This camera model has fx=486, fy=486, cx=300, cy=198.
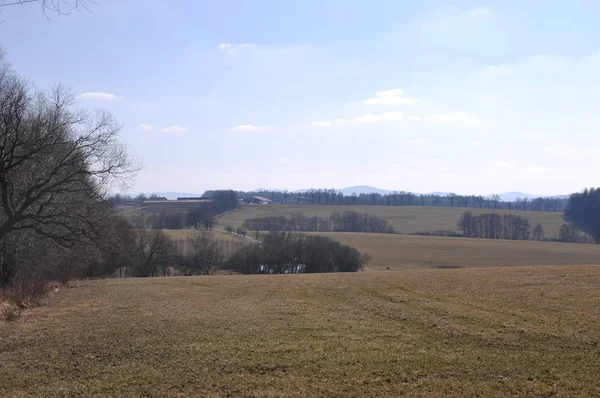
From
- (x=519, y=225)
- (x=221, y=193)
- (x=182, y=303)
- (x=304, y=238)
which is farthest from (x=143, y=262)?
(x=221, y=193)

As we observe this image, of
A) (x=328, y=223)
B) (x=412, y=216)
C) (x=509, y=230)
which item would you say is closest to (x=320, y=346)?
(x=509, y=230)

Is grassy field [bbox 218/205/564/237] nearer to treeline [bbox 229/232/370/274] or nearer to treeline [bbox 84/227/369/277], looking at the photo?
treeline [bbox 84/227/369/277]

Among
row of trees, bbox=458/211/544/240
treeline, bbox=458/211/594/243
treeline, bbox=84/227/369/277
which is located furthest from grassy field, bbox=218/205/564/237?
Result: treeline, bbox=84/227/369/277

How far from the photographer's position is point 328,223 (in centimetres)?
10844

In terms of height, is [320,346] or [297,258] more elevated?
[320,346]

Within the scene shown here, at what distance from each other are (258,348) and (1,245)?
1629 cm

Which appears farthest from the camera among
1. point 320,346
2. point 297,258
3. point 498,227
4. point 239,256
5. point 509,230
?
point 498,227

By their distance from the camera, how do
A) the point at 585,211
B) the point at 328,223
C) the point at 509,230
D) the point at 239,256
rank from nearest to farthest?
the point at 239,256
the point at 509,230
the point at 585,211
the point at 328,223

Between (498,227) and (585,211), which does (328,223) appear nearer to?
(498,227)

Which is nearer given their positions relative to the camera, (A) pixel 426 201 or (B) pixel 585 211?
(B) pixel 585 211

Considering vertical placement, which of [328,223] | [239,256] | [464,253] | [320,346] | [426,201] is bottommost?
[239,256]

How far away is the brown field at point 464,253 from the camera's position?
57.4 meters

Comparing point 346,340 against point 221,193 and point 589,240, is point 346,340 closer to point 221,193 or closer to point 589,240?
point 589,240

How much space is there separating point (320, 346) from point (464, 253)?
60577 mm
